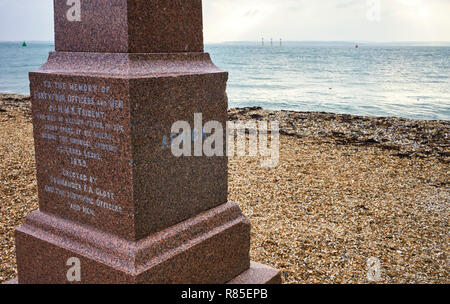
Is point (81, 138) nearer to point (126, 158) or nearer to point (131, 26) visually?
point (126, 158)

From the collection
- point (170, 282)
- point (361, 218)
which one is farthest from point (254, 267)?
point (361, 218)

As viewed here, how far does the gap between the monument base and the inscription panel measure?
0.11m

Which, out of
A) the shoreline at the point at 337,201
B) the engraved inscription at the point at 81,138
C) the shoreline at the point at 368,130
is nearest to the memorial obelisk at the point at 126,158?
the engraved inscription at the point at 81,138

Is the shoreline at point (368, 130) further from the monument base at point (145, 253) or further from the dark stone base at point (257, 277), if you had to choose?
the monument base at point (145, 253)

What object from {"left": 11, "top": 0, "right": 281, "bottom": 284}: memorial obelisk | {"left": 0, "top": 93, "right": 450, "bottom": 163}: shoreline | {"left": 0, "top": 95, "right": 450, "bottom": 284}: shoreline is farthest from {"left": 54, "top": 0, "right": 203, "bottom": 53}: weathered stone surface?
→ {"left": 0, "top": 93, "right": 450, "bottom": 163}: shoreline

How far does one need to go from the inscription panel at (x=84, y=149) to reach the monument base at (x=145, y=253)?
11 centimetres

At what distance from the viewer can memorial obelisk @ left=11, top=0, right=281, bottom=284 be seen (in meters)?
2.41

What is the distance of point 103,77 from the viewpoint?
2373 mm

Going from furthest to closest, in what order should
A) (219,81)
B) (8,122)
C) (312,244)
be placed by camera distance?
(8,122), (312,244), (219,81)

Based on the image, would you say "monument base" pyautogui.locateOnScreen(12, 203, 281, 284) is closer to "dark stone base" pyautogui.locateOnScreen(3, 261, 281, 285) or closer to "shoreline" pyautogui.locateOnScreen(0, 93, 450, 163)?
"dark stone base" pyautogui.locateOnScreen(3, 261, 281, 285)

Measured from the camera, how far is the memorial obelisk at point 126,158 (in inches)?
95.0

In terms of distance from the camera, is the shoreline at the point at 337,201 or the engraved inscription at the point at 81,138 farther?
the shoreline at the point at 337,201
